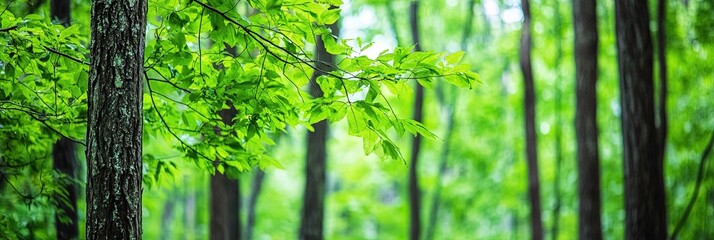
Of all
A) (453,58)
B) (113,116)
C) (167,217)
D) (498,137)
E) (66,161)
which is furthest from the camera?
(167,217)

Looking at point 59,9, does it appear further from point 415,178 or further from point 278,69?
point 415,178

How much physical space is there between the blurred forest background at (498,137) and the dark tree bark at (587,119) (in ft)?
15.8

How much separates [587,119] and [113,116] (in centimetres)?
902

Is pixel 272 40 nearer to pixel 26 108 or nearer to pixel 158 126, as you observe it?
pixel 158 126

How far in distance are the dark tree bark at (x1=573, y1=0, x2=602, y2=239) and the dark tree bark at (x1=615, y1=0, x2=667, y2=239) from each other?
254cm

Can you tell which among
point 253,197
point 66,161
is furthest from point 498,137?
point 66,161

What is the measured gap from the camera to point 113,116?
132 inches

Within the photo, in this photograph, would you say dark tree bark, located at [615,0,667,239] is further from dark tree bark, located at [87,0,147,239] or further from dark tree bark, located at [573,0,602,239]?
dark tree bark, located at [87,0,147,239]

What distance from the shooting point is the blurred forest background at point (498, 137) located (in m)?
15.9

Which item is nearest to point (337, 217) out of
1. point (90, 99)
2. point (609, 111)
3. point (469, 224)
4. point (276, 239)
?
point (276, 239)

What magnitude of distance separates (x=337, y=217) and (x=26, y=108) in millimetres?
19814

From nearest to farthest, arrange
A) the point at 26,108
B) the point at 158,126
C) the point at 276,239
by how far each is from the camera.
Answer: the point at 26,108, the point at 158,126, the point at 276,239

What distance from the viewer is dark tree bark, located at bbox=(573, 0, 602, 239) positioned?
10.7 metres

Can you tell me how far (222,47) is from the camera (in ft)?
12.9
